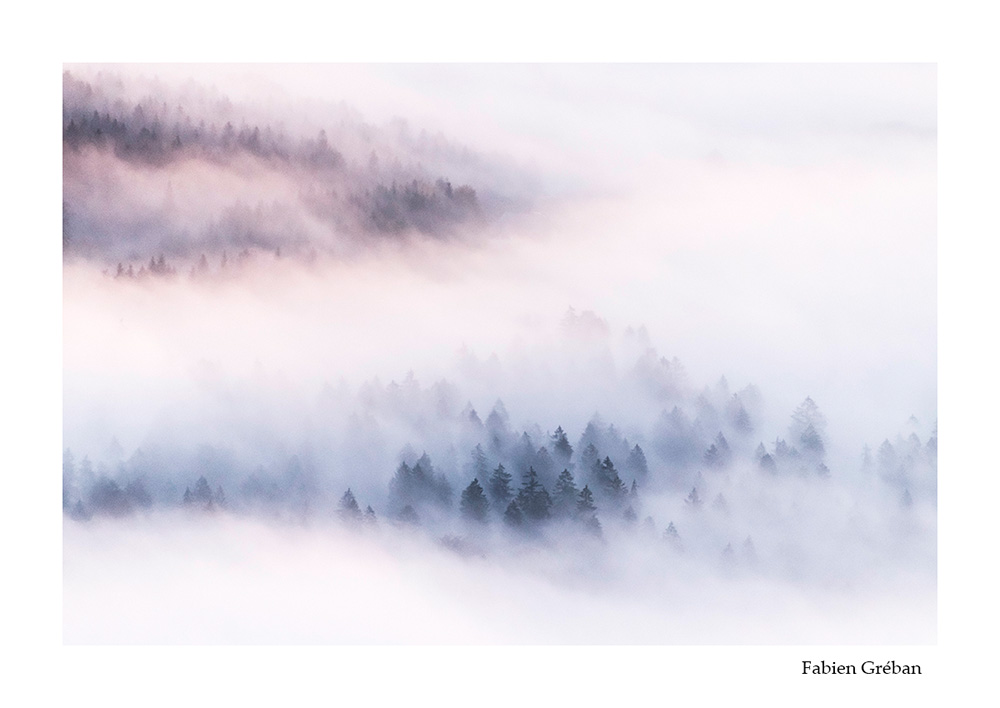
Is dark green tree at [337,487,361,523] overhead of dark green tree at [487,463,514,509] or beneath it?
beneath

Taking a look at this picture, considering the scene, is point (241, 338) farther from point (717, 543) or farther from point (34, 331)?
point (717, 543)

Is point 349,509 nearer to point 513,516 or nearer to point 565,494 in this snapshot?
point 513,516

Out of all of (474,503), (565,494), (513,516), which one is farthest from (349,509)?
(565,494)

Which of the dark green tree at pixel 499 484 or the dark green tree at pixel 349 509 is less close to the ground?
the dark green tree at pixel 499 484

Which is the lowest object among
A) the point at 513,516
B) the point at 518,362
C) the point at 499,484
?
the point at 513,516

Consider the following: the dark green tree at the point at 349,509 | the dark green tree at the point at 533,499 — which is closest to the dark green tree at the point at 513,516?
the dark green tree at the point at 533,499

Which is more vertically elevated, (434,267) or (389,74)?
(389,74)

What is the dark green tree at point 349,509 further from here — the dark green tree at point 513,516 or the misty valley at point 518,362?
the dark green tree at point 513,516

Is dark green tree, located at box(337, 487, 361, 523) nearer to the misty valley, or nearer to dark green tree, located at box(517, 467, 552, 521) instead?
the misty valley

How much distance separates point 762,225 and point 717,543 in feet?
3.43

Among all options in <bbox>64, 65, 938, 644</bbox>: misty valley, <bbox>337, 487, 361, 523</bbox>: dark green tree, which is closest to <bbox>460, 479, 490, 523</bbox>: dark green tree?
<bbox>64, 65, 938, 644</bbox>: misty valley

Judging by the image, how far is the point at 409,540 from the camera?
2836 mm

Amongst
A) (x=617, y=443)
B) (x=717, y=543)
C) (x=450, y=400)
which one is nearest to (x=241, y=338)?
(x=450, y=400)

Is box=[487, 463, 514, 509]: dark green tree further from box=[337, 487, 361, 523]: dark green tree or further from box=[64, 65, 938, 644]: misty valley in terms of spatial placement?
box=[337, 487, 361, 523]: dark green tree
